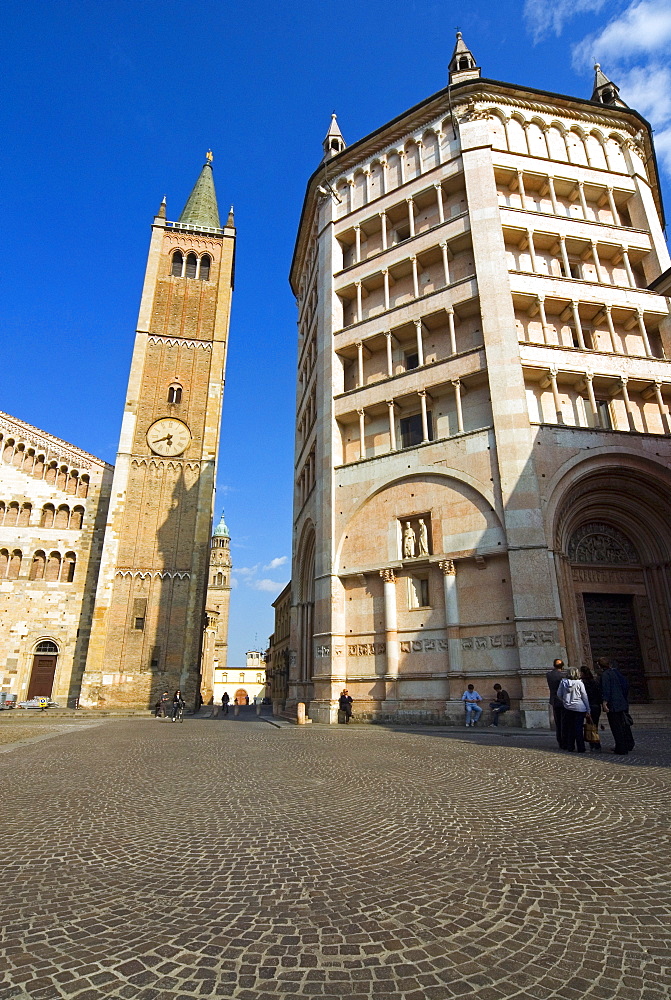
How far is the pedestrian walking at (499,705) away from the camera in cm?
1439

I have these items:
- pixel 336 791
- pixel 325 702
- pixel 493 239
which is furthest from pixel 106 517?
pixel 336 791

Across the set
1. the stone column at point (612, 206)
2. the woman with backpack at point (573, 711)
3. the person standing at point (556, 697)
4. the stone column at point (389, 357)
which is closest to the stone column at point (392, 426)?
the stone column at point (389, 357)

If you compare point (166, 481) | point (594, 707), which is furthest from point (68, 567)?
point (594, 707)

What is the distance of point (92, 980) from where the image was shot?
7.61 feet

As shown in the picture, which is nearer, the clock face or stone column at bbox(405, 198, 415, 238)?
stone column at bbox(405, 198, 415, 238)

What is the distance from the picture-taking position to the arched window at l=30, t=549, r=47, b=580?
3284cm

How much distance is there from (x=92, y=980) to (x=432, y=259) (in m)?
22.4

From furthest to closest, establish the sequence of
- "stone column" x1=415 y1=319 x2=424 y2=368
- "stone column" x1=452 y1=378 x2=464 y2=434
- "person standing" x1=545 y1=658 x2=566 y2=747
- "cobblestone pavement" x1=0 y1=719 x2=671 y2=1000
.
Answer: "stone column" x1=415 y1=319 x2=424 y2=368 < "stone column" x1=452 y1=378 x2=464 y2=434 < "person standing" x1=545 y1=658 x2=566 y2=747 < "cobblestone pavement" x1=0 y1=719 x2=671 y2=1000

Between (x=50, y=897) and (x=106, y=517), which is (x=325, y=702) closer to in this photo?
(x=50, y=897)

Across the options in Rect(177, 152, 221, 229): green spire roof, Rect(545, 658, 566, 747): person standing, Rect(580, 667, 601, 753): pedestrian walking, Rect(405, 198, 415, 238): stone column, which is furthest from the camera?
Rect(177, 152, 221, 229): green spire roof

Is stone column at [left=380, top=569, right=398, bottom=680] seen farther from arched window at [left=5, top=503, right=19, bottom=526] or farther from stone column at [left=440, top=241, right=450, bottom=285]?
arched window at [left=5, top=503, right=19, bottom=526]

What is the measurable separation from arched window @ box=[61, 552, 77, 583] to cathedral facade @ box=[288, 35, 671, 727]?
1786 centimetres

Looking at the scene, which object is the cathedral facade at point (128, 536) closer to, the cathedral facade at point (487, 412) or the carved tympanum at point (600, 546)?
the cathedral facade at point (487, 412)

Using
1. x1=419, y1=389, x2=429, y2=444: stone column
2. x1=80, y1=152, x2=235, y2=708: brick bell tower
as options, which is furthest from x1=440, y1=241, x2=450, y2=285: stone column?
x1=80, y1=152, x2=235, y2=708: brick bell tower
